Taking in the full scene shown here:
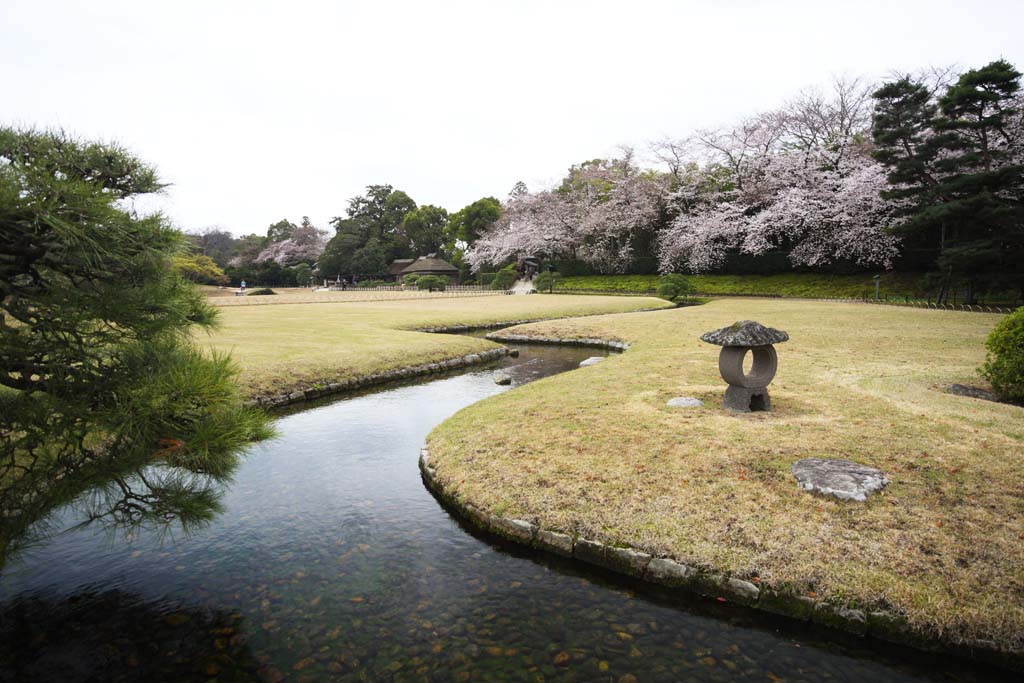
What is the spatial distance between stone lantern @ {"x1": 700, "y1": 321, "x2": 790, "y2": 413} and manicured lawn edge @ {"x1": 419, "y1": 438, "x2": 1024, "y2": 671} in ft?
12.8

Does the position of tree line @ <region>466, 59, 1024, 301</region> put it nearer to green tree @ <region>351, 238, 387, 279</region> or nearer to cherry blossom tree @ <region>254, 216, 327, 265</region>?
green tree @ <region>351, 238, 387, 279</region>

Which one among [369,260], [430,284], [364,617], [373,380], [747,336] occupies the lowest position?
[364,617]

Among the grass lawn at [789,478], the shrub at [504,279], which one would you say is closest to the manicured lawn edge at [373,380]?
the grass lawn at [789,478]

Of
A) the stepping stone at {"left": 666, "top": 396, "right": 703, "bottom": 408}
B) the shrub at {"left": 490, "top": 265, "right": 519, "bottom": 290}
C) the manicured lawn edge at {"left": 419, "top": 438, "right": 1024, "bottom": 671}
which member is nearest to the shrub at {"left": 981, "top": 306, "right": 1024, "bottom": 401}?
the stepping stone at {"left": 666, "top": 396, "right": 703, "bottom": 408}

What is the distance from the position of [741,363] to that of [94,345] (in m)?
7.47

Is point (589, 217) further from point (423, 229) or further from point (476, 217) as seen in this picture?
point (423, 229)

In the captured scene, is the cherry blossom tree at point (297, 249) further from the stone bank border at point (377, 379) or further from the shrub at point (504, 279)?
the stone bank border at point (377, 379)

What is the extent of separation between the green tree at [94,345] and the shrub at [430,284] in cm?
4212

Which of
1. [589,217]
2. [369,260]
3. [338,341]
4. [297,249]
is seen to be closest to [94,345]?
[338,341]

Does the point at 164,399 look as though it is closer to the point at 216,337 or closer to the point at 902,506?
the point at 902,506

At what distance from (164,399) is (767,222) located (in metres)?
36.6

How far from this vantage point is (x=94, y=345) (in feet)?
11.4

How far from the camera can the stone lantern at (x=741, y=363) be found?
7.34 meters

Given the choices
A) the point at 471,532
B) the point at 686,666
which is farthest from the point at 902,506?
the point at 471,532
